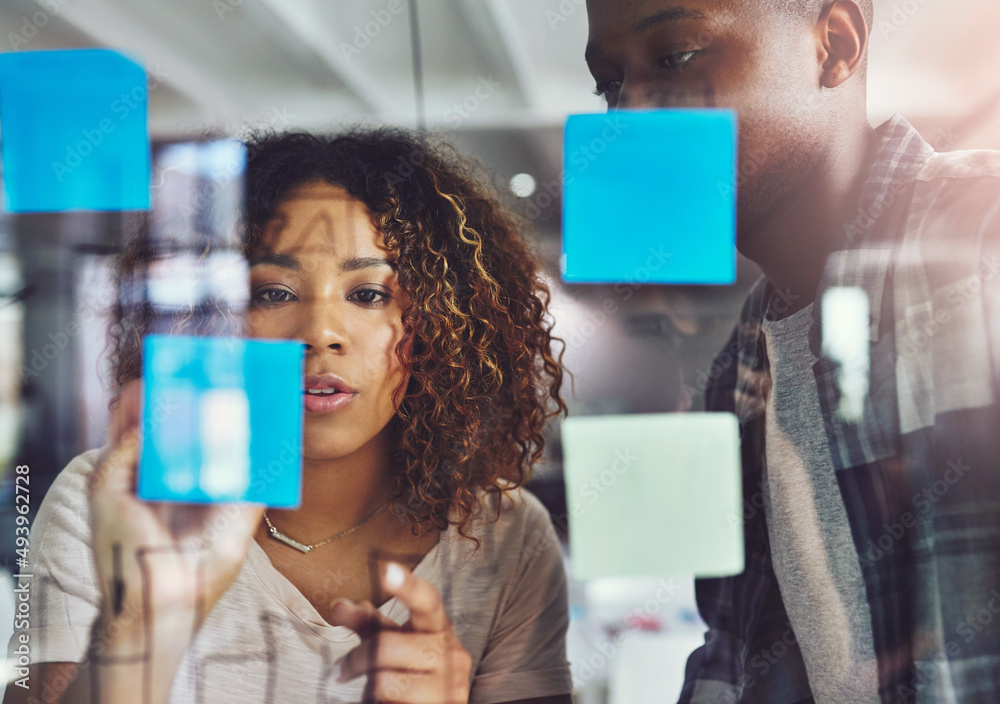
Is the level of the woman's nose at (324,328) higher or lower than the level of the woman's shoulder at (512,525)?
higher

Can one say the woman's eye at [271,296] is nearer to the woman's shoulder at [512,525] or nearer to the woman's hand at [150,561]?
the woman's hand at [150,561]

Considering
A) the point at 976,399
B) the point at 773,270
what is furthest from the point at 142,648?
the point at 976,399

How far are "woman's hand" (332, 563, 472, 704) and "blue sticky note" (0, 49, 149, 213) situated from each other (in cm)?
70

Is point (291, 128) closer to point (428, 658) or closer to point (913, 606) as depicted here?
point (428, 658)

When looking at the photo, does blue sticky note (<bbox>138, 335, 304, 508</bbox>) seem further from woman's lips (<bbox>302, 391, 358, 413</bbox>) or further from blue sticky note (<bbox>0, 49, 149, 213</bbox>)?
blue sticky note (<bbox>0, 49, 149, 213</bbox>)

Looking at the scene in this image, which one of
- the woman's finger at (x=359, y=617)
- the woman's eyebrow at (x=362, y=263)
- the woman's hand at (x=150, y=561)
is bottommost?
the woman's finger at (x=359, y=617)

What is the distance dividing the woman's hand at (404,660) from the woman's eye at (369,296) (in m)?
0.44

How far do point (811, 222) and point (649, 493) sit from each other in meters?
0.46

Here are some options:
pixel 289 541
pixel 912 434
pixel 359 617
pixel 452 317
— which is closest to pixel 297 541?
pixel 289 541

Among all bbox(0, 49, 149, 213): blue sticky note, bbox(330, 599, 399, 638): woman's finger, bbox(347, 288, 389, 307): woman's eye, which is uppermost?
bbox(0, 49, 149, 213): blue sticky note

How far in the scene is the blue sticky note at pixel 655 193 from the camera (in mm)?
994

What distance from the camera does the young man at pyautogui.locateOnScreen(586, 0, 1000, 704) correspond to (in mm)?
980
